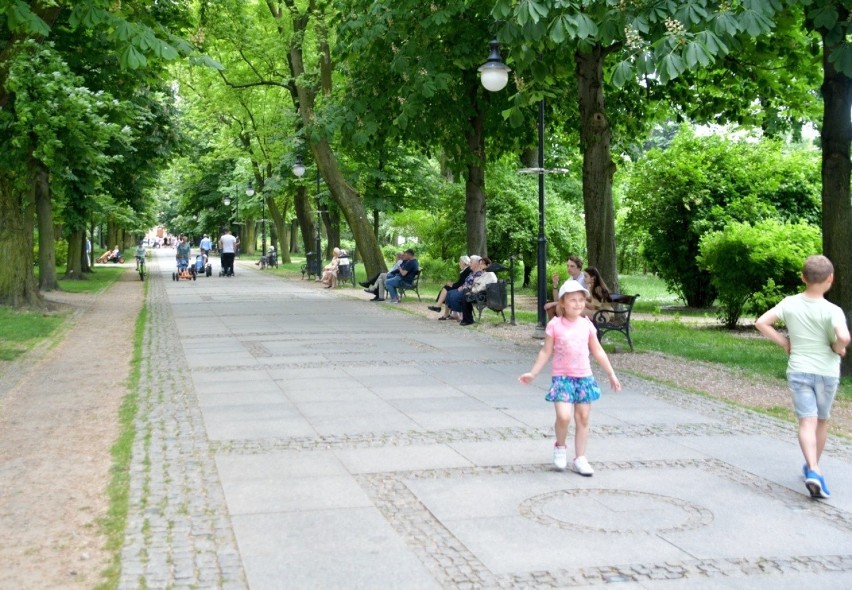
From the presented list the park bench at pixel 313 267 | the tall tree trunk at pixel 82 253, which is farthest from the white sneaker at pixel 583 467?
the park bench at pixel 313 267

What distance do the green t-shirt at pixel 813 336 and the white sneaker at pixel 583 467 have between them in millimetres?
1419

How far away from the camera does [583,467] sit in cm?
664

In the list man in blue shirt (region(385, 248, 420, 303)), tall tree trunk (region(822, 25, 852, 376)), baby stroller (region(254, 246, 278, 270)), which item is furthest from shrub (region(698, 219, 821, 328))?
baby stroller (region(254, 246, 278, 270))

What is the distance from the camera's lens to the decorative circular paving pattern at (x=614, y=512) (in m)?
5.47

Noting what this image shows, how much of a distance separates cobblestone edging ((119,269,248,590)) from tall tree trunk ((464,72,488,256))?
12.2m

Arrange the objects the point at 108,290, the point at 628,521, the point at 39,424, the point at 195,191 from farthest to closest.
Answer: the point at 195,191 → the point at 108,290 → the point at 39,424 → the point at 628,521

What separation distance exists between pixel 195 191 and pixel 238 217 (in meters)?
8.24

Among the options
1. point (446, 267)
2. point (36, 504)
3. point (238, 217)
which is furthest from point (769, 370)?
point (238, 217)

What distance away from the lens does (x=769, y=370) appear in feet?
39.6

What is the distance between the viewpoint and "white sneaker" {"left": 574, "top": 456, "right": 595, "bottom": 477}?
6617 mm

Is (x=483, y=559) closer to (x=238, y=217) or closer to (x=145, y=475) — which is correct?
(x=145, y=475)

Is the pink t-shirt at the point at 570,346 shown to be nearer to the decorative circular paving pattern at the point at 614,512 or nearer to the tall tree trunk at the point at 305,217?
the decorative circular paving pattern at the point at 614,512

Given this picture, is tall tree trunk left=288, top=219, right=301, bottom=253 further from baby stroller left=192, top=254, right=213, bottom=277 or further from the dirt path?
the dirt path

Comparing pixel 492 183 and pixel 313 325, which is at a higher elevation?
pixel 492 183
